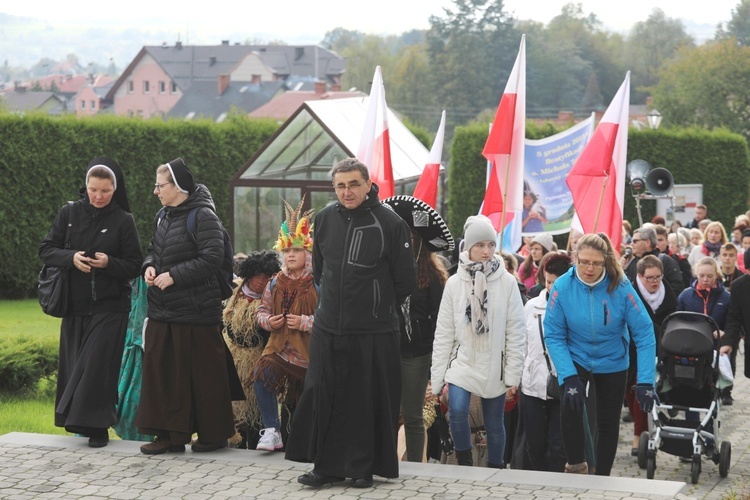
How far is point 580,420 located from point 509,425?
1.58 meters

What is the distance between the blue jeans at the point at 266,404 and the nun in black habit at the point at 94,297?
0.91 meters

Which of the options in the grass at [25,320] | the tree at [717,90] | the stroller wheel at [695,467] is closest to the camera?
the stroller wheel at [695,467]

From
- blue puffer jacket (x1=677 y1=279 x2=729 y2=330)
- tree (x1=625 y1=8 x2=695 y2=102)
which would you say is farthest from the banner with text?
tree (x1=625 y1=8 x2=695 y2=102)

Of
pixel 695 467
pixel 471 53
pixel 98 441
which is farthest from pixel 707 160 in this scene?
pixel 471 53

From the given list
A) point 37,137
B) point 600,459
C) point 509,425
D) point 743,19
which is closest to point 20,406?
point 509,425

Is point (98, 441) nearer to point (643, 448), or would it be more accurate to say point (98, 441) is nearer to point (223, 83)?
point (643, 448)

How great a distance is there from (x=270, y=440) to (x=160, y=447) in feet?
2.21

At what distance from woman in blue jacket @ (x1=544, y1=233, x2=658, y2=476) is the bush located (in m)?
6.09

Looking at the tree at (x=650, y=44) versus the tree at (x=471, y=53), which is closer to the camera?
the tree at (x=471, y=53)

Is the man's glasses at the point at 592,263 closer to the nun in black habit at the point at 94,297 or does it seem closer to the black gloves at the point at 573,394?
the black gloves at the point at 573,394

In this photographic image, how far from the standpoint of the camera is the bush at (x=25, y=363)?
11133 millimetres

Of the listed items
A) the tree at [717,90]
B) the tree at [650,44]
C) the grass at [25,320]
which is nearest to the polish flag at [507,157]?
the grass at [25,320]

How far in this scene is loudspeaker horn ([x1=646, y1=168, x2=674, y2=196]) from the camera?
21.0m

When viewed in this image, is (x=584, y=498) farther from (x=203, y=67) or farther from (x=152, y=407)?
(x=203, y=67)
